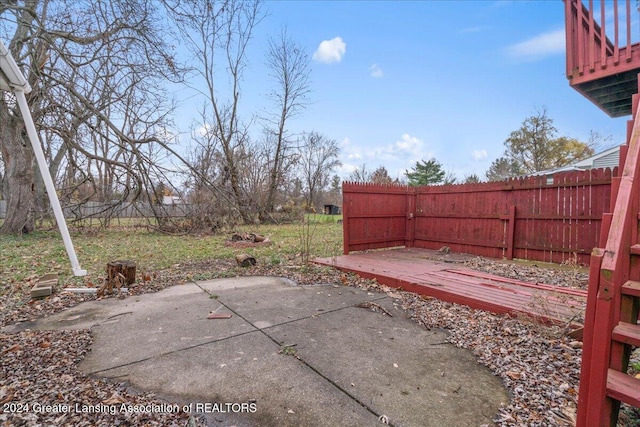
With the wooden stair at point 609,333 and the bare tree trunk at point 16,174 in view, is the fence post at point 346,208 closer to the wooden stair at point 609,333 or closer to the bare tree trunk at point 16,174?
the wooden stair at point 609,333

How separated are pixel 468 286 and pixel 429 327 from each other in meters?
1.29

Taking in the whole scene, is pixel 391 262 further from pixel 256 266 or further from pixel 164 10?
pixel 164 10

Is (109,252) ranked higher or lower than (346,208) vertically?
lower

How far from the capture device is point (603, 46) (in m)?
4.49

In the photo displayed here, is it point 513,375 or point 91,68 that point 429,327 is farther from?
point 91,68

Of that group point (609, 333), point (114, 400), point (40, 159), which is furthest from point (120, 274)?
point (609, 333)

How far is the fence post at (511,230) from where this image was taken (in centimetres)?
596

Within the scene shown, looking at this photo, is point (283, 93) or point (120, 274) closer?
point (120, 274)

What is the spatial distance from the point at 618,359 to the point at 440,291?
7.47ft

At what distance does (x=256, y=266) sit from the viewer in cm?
557

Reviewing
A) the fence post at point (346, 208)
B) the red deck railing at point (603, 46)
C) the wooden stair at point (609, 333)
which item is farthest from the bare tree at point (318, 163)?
the wooden stair at point (609, 333)

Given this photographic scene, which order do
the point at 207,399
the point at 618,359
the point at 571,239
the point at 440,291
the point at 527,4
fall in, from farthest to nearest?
the point at 571,239, the point at 527,4, the point at 440,291, the point at 207,399, the point at 618,359

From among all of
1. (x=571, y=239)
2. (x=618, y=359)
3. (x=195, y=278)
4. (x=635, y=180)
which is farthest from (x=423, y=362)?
(x=571, y=239)

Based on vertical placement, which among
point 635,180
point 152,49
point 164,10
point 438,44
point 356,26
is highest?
point 356,26
